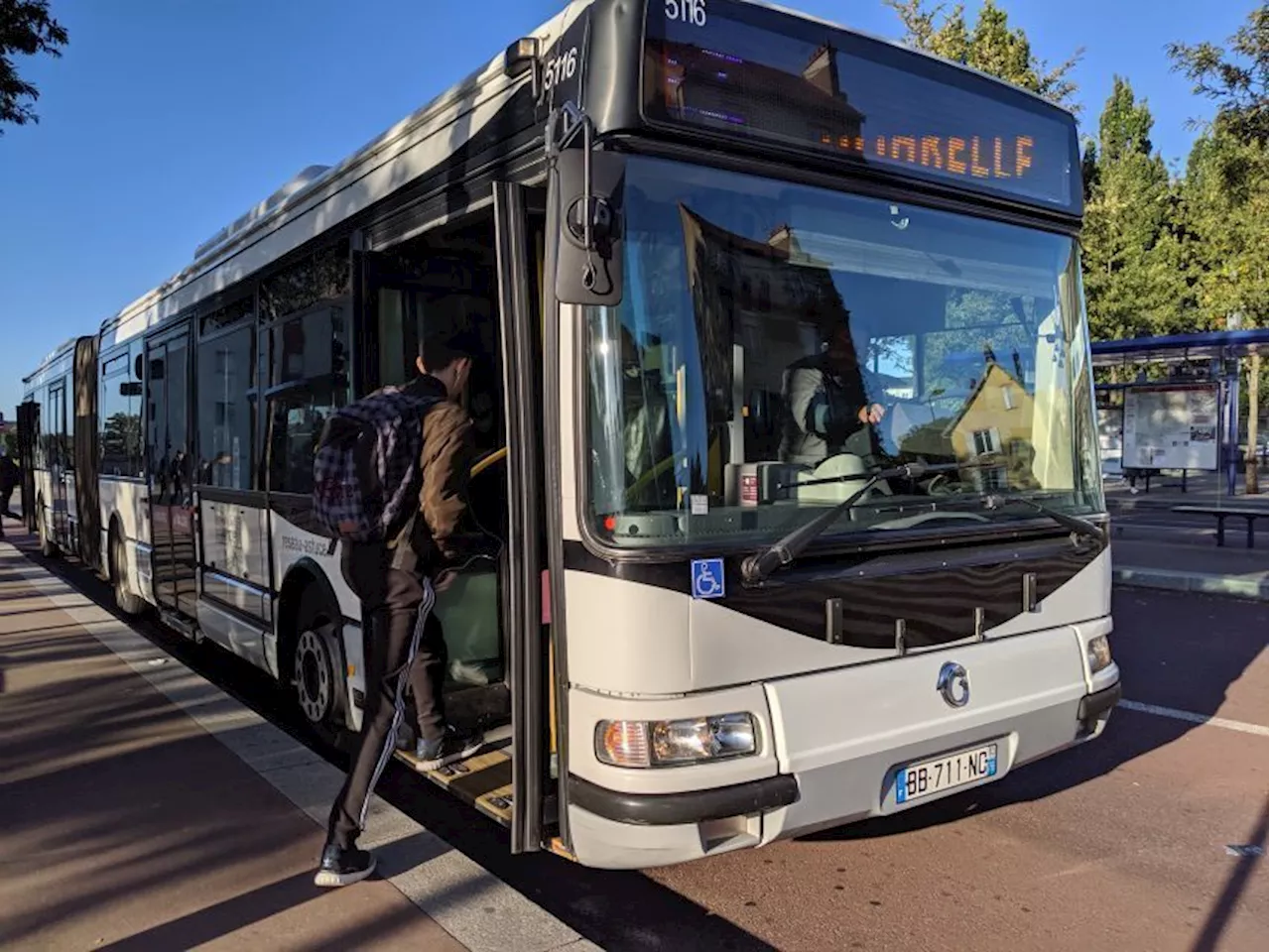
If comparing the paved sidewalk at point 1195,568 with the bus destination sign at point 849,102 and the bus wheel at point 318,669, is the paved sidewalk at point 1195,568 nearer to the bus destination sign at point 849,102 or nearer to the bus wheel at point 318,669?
the bus destination sign at point 849,102

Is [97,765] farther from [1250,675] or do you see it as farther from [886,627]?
[1250,675]

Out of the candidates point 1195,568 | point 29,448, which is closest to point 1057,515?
point 1195,568

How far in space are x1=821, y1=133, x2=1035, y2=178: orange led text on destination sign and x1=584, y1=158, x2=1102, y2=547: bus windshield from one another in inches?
7.1

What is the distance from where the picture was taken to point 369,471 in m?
3.75

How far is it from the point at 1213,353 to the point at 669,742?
18610 millimetres

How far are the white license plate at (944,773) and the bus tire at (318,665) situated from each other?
8.94 ft

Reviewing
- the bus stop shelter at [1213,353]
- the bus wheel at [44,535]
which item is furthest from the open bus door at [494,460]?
the bus stop shelter at [1213,353]

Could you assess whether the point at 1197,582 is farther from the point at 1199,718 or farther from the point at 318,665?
the point at 318,665

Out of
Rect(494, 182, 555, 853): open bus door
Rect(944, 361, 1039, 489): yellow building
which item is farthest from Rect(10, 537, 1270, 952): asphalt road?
Rect(944, 361, 1039, 489): yellow building

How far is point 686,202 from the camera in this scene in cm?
327

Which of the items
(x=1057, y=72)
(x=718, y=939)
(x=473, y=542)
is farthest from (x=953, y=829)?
(x=1057, y=72)

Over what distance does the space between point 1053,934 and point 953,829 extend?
0.89 meters

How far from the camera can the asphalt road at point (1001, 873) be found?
3.53 metres

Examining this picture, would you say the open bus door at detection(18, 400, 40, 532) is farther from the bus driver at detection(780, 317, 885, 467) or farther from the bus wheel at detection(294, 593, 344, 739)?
the bus driver at detection(780, 317, 885, 467)
